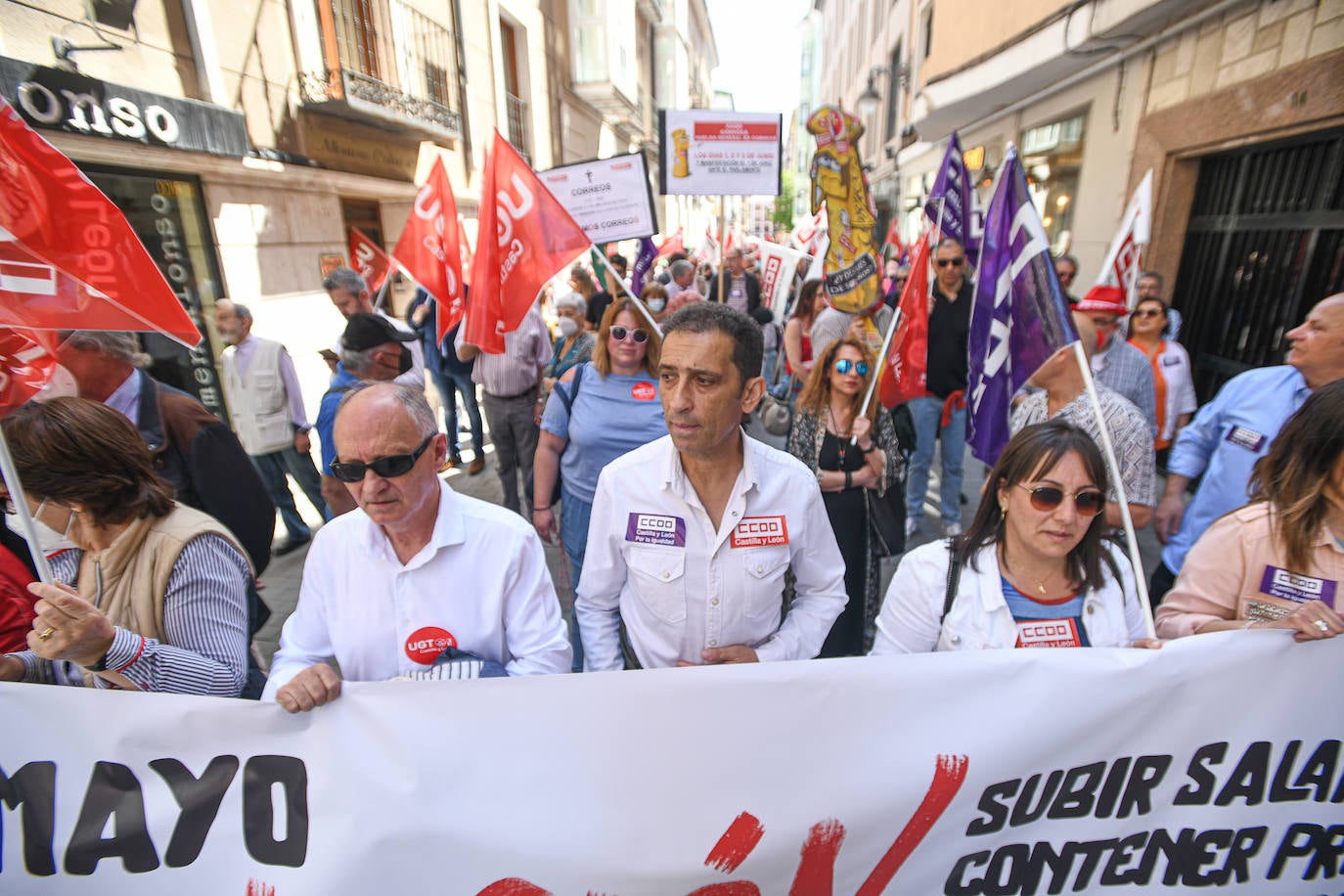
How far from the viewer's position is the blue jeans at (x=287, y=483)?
468 cm

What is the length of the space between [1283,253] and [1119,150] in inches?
125

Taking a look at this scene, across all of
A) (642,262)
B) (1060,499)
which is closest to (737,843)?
(1060,499)

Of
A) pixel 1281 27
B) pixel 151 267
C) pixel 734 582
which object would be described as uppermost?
pixel 1281 27

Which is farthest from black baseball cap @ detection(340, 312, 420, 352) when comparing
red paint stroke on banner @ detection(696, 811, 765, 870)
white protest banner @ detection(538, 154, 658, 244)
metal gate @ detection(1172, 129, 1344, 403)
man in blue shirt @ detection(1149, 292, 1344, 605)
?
metal gate @ detection(1172, 129, 1344, 403)

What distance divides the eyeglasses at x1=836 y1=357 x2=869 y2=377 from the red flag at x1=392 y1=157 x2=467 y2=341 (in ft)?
8.01

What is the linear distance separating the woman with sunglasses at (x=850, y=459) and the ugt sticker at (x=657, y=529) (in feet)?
4.73

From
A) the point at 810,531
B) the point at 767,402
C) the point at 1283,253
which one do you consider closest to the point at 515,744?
the point at 810,531

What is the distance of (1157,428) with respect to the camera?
435cm

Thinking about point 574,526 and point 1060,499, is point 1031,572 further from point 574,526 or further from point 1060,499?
point 574,526

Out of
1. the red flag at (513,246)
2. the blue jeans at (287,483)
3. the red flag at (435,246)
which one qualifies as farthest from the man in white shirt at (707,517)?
the blue jeans at (287,483)

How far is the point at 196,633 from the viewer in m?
1.72

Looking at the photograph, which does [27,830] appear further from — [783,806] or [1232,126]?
[1232,126]

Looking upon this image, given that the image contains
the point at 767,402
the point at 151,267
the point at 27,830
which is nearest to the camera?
the point at 27,830

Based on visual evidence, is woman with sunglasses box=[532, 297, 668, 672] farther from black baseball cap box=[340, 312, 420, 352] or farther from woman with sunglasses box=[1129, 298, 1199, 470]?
woman with sunglasses box=[1129, 298, 1199, 470]
